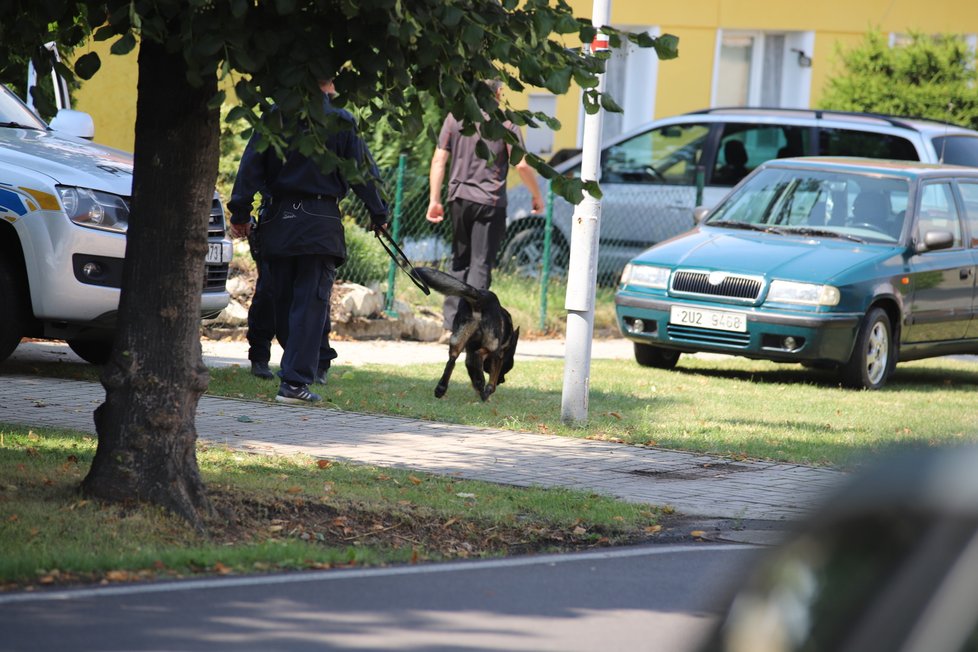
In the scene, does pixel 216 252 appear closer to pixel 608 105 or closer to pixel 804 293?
pixel 804 293

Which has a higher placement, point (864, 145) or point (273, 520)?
point (864, 145)

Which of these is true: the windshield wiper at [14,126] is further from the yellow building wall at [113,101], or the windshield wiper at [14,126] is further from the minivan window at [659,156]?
the minivan window at [659,156]

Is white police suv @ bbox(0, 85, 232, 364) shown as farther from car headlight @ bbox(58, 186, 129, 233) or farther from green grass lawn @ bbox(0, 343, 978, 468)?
green grass lawn @ bbox(0, 343, 978, 468)

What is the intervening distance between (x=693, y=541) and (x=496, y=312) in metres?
3.94

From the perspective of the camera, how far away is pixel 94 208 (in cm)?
937

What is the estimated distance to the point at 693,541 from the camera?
22.0ft

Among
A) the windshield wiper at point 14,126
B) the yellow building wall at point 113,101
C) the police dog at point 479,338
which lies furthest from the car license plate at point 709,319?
the yellow building wall at point 113,101

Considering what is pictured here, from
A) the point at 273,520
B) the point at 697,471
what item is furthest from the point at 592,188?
the point at 697,471

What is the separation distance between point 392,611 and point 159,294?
1765 mm

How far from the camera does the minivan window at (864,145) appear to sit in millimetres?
16516

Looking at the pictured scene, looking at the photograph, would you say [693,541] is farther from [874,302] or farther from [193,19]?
[874,302]

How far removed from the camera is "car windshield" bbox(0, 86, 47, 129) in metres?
10.6

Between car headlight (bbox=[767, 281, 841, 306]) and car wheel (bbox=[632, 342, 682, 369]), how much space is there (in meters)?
1.40

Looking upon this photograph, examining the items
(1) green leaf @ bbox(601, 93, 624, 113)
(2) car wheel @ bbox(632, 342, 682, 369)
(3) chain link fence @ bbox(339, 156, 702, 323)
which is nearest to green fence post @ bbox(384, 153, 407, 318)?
(3) chain link fence @ bbox(339, 156, 702, 323)
